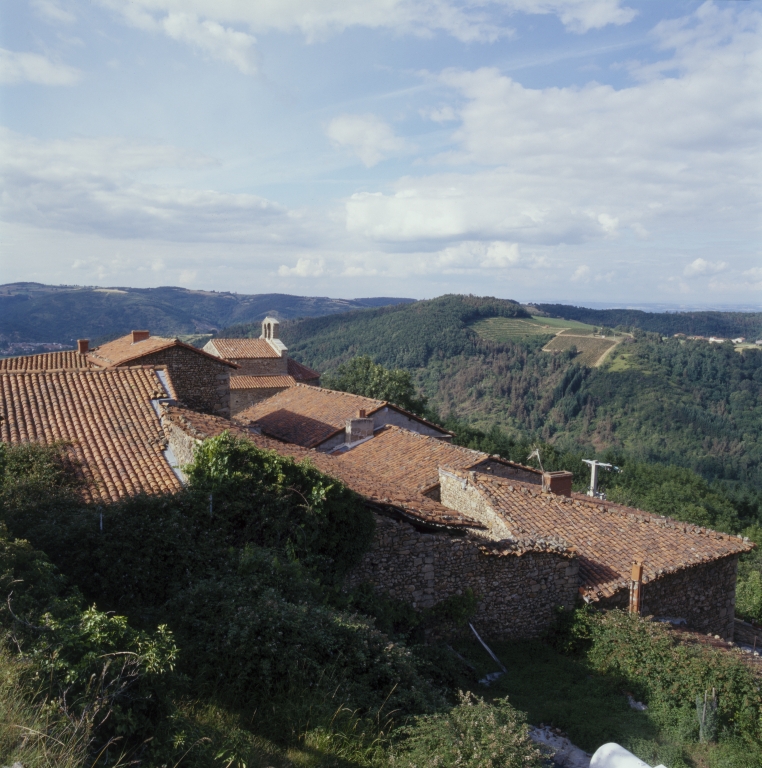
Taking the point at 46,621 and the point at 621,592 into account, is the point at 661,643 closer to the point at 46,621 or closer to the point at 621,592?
the point at 621,592

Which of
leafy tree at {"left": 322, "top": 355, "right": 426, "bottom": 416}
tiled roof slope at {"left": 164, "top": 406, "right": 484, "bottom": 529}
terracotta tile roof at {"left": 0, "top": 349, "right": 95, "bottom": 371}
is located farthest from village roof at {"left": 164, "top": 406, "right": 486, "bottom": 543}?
leafy tree at {"left": 322, "top": 355, "right": 426, "bottom": 416}

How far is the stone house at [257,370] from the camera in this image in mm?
34094

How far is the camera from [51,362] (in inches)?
979

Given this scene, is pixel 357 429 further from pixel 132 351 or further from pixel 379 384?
pixel 379 384

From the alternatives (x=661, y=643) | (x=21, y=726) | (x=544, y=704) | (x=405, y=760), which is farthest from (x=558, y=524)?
(x=21, y=726)

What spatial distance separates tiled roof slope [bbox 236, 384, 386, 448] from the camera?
21.8m

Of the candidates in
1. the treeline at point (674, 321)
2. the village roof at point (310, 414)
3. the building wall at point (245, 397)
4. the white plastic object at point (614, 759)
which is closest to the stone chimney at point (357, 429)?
the village roof at point (310, 414)

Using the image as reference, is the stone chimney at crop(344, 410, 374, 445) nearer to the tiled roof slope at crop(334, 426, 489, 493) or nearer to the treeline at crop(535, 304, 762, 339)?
the tiled roof slope at crop(334, 426, 489, 493)

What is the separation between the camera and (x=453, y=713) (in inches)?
217

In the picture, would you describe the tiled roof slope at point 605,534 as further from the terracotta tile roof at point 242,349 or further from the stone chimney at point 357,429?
the terracotta tile roof at point 242,349

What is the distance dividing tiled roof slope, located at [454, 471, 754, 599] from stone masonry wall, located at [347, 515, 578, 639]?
2.93 ft

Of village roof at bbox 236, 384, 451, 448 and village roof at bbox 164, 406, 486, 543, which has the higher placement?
village roof at bbox 164, 406, 486, 543

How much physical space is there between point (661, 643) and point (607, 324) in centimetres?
18585

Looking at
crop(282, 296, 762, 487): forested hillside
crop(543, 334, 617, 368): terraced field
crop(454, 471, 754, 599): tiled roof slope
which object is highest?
crop(454, 471, 754, 599): tiled roof slope
